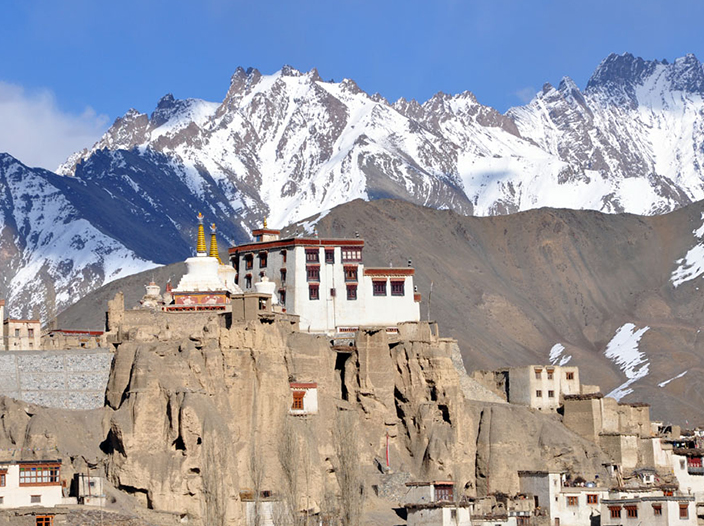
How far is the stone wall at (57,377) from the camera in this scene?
10144 centimetres

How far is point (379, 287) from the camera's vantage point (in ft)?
412

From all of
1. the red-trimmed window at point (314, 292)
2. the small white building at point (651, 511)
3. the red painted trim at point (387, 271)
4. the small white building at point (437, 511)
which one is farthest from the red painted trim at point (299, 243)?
the small white building at point (651, 511)

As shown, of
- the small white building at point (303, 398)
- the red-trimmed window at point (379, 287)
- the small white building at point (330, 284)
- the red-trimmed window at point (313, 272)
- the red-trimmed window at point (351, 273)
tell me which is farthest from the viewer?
the red-trimmed window at point (379, 287)

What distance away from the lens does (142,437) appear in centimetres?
9569

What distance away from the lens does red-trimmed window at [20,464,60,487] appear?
3386 inches

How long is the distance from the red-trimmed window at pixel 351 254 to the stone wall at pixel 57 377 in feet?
87.4

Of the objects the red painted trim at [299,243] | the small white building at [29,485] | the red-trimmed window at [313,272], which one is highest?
the red painted trim at [299,243]

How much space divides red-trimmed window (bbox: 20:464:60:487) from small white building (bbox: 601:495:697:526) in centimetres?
3296

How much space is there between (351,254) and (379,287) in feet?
10.7

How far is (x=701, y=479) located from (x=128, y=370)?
42.2m

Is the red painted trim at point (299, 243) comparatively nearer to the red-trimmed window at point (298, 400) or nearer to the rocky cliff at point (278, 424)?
the rocky cliff at point (278, 424)

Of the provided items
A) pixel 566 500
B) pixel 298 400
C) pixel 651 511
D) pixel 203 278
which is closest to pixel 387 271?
pixel 203 278

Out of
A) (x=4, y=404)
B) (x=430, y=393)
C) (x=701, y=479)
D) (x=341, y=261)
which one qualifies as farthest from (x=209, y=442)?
(x=701, y=479)

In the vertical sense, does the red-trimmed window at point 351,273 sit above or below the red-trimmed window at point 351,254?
below
